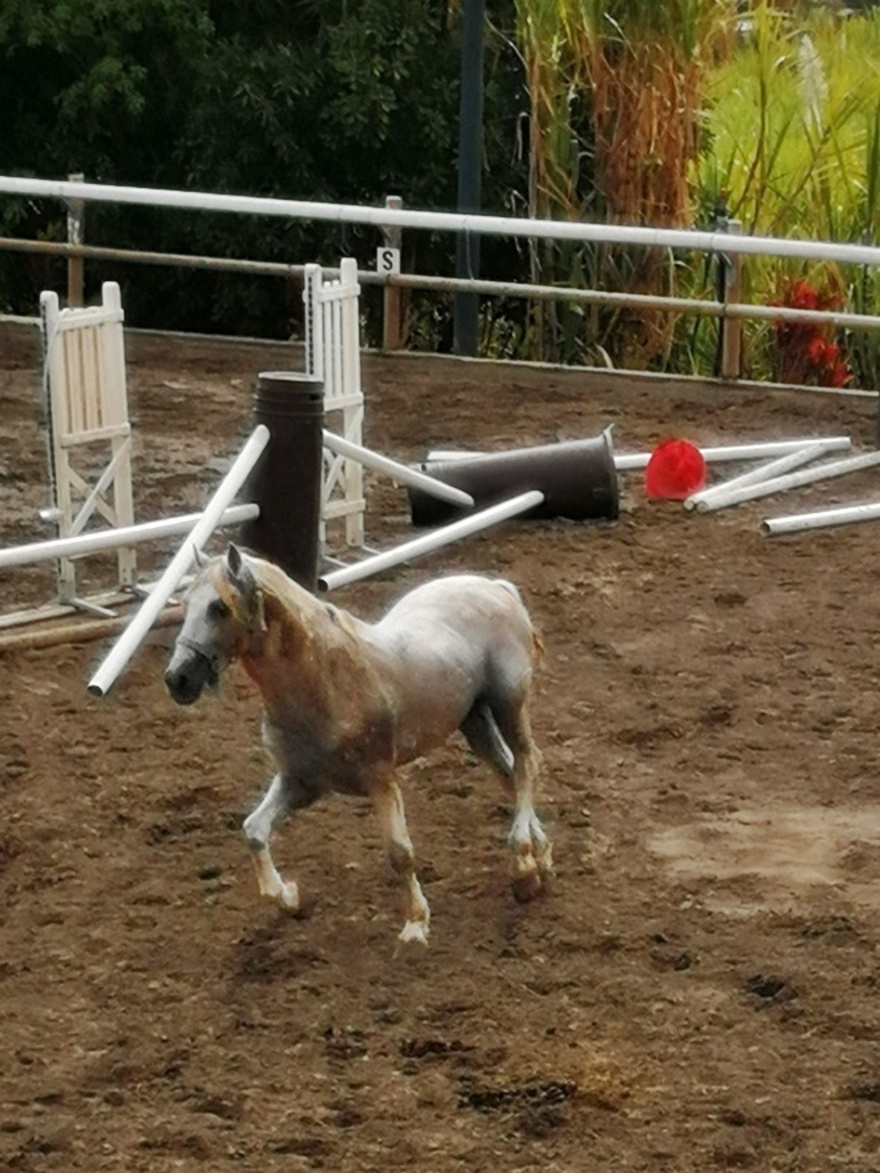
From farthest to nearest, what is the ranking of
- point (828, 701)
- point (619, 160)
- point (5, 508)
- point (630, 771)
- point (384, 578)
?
1. point (619, 160)
2. point (5, 508)
3. point (384, 578)
4. point (828, 701)
5. point (630, 771)

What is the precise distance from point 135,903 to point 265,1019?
0.73 metres

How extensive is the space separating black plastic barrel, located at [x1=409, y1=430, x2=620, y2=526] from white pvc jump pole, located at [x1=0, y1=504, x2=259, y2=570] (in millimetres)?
1380

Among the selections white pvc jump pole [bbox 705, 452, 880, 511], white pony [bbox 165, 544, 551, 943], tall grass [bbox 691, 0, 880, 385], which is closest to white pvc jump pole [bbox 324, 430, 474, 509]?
white pvc jump pole [bbox 705, 452, 880, 511]

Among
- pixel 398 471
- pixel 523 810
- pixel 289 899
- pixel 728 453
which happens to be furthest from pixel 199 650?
pixel 728 453

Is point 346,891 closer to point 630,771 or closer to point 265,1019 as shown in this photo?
point 265,1019

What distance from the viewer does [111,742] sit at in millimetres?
6816

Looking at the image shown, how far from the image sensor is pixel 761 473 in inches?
384

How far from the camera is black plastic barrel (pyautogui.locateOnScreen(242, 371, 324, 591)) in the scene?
25.9ft

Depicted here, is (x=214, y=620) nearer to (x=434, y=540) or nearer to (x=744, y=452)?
(x=434, y=540)

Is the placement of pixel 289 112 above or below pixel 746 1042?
above

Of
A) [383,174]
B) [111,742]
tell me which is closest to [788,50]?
[383,174]

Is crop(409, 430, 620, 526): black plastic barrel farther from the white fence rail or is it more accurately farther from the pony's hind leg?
the pony's hind leg

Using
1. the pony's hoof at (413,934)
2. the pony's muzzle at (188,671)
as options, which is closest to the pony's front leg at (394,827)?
the pony's hoof at (413,934)

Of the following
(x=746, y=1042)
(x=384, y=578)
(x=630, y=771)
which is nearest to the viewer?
(x=746, y=1042)
